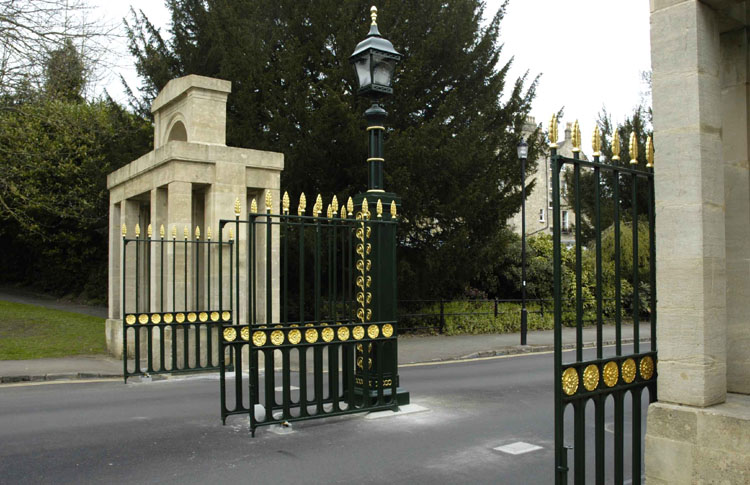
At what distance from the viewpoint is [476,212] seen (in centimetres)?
1831

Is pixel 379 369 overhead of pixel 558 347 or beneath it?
beneath

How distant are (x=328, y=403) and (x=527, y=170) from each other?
14.3 metres

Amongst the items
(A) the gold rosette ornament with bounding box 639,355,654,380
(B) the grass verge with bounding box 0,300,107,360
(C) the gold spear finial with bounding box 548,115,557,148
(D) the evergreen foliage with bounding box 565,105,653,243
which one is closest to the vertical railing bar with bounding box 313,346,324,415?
(A) the gold rosette ornament with bounding box 639,355,654,380

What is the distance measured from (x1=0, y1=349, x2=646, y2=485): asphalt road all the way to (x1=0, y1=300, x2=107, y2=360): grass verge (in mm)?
4601

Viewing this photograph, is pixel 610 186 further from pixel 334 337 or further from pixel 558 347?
pixel 558 347

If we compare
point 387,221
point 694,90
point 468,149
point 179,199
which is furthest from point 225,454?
point 468,149

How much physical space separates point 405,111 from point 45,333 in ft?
38.7

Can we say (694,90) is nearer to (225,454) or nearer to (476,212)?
(225,454)

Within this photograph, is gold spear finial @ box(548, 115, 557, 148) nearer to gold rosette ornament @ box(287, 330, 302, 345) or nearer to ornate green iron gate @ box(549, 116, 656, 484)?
ornate green iron gate @ box(549, 116, 656, 484)

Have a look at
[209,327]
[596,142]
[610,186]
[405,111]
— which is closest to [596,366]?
[596,142]

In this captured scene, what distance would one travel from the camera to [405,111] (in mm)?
18484

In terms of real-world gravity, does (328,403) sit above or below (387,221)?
below

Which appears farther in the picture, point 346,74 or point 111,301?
point 346,74

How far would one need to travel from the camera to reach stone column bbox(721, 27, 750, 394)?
383 cm
